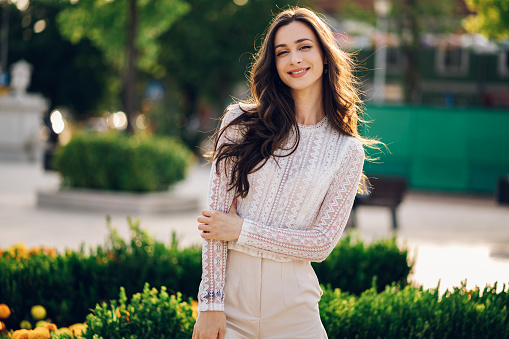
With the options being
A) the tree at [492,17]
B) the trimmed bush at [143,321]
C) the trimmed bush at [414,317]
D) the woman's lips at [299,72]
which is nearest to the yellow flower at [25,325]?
the trimmed bush at [143,321]

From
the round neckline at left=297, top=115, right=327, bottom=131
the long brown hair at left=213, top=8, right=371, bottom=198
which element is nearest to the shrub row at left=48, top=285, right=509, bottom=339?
the long brown hair at left=213, top=8, right=371, bottom=198

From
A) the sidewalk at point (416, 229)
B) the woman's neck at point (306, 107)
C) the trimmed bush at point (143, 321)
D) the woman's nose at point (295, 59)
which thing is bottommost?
the sidewalk at point (416, 229)

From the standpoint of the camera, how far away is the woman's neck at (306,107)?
107 inches

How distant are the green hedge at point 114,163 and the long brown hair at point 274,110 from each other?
1034 cm

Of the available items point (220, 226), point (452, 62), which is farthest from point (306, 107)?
point (452, 62)

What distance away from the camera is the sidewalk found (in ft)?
26.3

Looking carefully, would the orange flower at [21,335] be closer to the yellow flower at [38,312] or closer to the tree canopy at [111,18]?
the yellow flower at [38,312]

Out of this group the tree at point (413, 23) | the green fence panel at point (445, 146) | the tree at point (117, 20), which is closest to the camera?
the tree at point (117, 20)

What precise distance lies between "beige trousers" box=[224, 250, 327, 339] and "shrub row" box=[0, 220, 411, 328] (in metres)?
2.03

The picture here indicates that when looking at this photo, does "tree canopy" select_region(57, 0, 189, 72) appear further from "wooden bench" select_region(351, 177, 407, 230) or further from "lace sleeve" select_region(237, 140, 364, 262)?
"lace sleeve" select_region(237, 140, 364, 262)

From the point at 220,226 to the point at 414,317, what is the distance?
163 cm

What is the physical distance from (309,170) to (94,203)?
407 inches

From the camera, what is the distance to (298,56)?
265 cm

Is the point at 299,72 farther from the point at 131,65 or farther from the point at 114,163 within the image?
the point at 131,65
